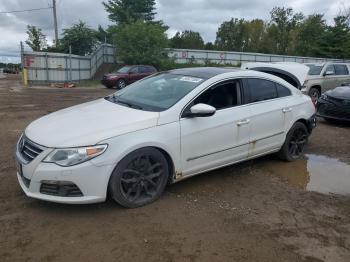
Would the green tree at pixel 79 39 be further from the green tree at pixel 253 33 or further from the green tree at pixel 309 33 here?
the green tree at pixel 253 33

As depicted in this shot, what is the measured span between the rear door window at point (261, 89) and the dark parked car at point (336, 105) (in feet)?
16.1

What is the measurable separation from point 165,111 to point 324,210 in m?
2.18

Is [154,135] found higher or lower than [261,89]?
lower

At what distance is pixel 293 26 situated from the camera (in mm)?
67000

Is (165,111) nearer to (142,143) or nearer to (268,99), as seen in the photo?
(142,143)

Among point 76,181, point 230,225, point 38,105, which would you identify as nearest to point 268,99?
point 230,225

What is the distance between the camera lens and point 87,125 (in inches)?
170

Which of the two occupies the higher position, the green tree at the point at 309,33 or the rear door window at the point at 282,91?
the green tree at the point at 309,33

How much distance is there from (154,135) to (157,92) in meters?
1.03

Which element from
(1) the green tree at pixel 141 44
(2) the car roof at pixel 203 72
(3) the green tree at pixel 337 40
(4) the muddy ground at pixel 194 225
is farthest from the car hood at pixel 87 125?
(3) the green tree at pixel 337 40

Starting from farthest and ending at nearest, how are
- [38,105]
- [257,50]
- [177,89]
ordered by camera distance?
1. [257,50]
2. [38,105]
3. [177,89]

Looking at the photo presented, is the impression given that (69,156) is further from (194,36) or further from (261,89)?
(194,36)

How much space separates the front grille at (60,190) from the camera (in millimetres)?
3984

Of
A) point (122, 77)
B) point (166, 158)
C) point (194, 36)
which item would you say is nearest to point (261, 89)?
point (166, 158)
